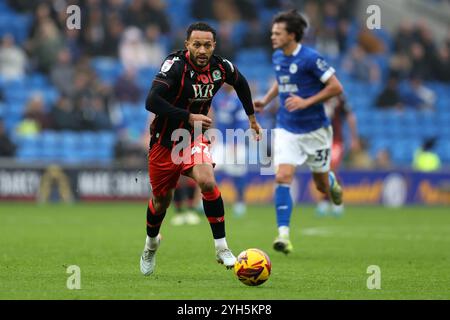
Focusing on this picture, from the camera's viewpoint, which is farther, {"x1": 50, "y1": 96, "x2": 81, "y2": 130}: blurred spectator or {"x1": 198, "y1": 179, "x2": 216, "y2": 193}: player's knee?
{"x1": 50, "y1": 96, "x2": 81, "y2": 130}: blurred spectator

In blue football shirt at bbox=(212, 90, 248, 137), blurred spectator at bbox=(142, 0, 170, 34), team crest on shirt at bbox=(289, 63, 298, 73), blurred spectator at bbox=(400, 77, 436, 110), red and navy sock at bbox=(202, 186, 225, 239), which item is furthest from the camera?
blurred spectator at bbox=(400, 77, 436, 110)

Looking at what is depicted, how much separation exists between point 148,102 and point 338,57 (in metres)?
18.9

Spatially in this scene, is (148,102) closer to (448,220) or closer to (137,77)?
(448,220)

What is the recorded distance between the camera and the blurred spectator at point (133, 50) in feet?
81.7

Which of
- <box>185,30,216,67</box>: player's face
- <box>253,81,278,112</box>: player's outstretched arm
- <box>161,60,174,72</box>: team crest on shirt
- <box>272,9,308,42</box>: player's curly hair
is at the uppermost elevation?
<box>272,9,308,42</box>: player's curly hair

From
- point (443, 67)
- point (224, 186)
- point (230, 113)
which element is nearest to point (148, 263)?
point (230, 113)

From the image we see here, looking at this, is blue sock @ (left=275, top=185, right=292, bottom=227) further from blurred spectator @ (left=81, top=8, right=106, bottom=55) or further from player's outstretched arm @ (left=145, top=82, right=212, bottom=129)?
blurred spectator @ (left=81, top=8, right=106, bottom=55)

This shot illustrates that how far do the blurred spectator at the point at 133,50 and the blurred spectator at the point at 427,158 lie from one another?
6.96m

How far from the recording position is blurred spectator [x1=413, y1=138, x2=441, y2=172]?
2419 cm

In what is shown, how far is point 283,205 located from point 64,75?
1294 cm

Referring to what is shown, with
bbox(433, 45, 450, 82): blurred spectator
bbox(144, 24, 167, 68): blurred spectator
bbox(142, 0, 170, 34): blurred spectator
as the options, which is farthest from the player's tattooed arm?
bbox(433, 45, 450, 82): blurred spectator

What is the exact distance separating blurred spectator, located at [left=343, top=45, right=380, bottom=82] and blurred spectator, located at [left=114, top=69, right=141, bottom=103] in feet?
19.7

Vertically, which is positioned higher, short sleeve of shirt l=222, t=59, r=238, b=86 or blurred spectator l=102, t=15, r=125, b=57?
blurred spectator l=102, t=15, r=125, b=57

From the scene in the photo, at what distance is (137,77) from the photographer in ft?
82.3
